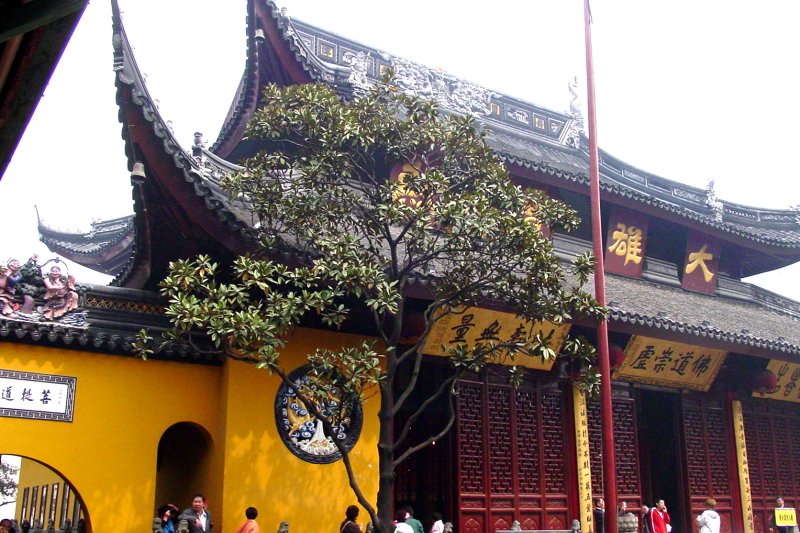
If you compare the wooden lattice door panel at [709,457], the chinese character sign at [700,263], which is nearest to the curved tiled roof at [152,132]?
the wooden lattice door panel at [709,457]

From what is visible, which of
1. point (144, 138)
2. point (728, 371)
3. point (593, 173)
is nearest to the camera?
point (144, 138)

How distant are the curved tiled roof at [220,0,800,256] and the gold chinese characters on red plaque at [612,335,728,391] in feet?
8.51

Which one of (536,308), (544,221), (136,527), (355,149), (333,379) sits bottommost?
(136,527)

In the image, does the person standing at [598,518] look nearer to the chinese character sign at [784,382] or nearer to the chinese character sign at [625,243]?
the chinese character sign at [784,382]

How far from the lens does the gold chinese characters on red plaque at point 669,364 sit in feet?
40.6

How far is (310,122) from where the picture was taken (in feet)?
26.4

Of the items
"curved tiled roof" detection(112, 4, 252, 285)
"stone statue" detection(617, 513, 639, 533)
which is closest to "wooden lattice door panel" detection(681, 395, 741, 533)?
"stone statue" detection(617, 513, 639, 533)

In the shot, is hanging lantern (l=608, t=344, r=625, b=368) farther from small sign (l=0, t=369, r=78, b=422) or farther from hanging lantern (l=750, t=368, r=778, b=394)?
small sign (l=0, t=369, r=78, b=422)

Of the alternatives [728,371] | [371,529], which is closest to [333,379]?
[371,529]

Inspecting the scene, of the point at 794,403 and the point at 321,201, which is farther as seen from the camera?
the point at 794,403

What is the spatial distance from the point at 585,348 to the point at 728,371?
668 centimetres

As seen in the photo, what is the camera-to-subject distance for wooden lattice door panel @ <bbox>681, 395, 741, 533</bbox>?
518 inches

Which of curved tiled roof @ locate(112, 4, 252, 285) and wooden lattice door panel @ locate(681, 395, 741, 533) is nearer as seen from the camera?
curved tiled roof @ locate(112, 4, 252, 285)

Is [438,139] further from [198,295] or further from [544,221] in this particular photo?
[198,295]
